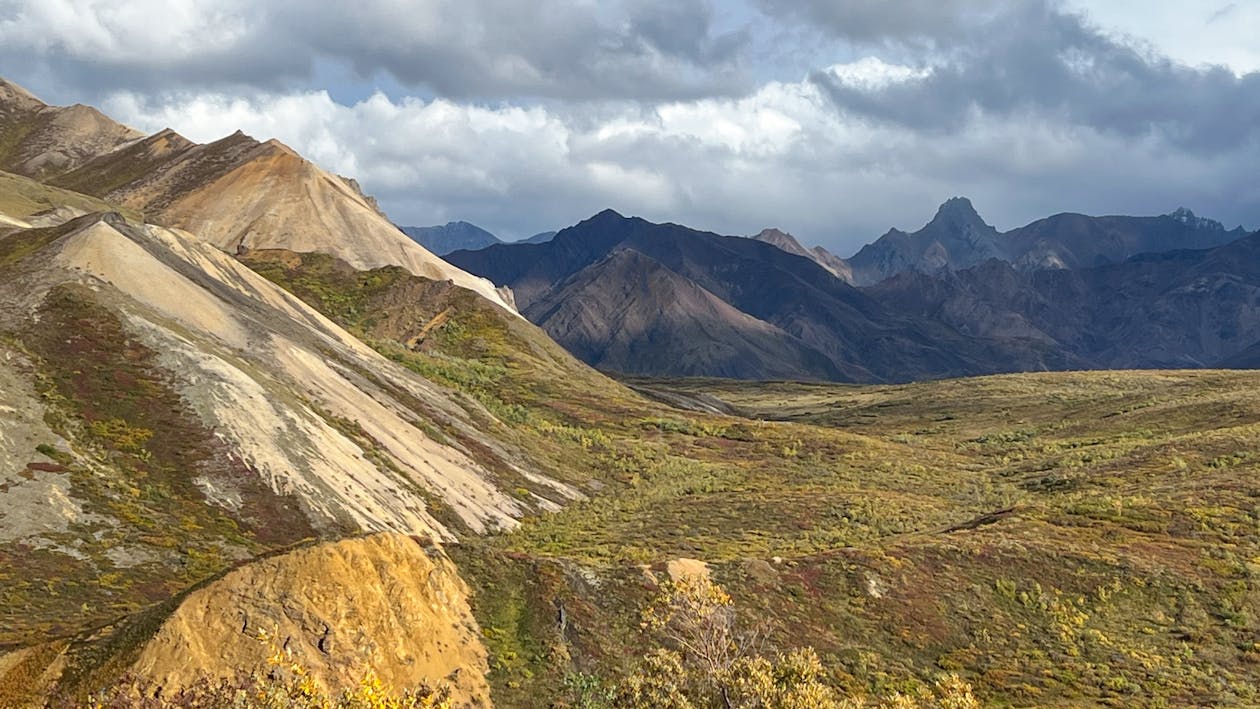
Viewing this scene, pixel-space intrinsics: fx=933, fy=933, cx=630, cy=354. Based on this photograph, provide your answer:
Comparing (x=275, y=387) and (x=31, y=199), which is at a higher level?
(x=31, y=199)

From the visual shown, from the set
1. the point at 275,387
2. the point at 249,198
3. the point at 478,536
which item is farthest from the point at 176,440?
the point at 249,198

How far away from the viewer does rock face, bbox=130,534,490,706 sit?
2548cm

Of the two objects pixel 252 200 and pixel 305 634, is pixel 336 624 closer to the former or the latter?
pixel 305 634

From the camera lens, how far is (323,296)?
139 meters

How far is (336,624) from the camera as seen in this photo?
1120 inches

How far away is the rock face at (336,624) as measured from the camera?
25.5 meters

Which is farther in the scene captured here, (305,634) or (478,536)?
(478,536)

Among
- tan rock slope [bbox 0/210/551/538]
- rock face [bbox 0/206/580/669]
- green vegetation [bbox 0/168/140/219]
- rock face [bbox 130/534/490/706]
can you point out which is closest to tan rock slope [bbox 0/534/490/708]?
rock face [bbox 130/534/490/706]

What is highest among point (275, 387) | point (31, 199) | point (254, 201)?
point (254, 201)

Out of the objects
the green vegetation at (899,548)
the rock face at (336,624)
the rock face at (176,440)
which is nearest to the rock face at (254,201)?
the green vegetation at (899,548)

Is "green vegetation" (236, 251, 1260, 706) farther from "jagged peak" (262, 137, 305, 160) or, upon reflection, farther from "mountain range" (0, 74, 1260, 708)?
"jagged peak" (262, 137, 305, 160)

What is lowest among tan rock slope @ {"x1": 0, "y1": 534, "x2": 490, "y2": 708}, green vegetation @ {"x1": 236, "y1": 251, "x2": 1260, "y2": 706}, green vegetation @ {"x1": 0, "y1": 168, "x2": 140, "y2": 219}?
green vegetation @ {"x1": 236, "y1": 251, "x2": 1260, "y2": 706}

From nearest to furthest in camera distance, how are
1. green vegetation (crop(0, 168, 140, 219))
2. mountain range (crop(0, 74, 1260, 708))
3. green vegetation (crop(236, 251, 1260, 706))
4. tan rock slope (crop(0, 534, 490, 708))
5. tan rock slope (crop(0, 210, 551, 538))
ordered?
tan rock slope (crop(0, 534, 490, 708)), mountain range (crop(0, 74, 1260, 708)), green vegetation (crop(236, 251, 1260, 706)), tan rock slope (crop(0, 210, 551, 538)), green vegetation (crop(0, 168, 140, 219))

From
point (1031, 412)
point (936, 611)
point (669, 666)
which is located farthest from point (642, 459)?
point (1031, 412)
